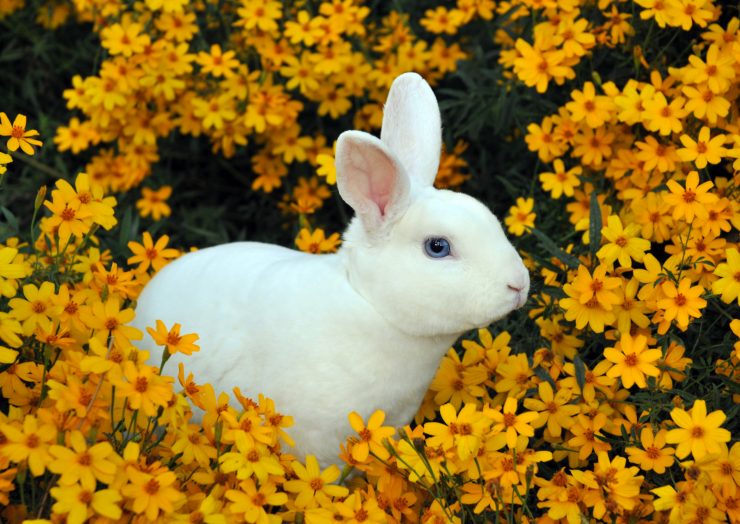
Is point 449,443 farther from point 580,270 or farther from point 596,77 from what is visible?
point 596,77

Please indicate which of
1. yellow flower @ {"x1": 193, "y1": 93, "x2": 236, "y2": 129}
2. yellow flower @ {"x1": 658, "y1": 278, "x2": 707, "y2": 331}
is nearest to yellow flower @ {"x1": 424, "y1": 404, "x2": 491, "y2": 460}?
yellow flower @ {"x1": 658, "y1": 278, "x2": 707, "y2": 331}

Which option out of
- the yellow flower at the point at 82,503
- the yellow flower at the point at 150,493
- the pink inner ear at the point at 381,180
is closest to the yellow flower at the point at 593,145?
the pink inner ear at the point at 381,180

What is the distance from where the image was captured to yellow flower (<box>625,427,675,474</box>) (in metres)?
2.21

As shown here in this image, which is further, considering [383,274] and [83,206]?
[83,206]

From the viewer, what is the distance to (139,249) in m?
2.85

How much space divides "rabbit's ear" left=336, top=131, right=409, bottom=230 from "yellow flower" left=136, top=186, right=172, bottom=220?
148cm

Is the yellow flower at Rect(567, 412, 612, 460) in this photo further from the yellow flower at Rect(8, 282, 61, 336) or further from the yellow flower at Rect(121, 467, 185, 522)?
the yellow flower at Rect(8, 282, 61, 336)

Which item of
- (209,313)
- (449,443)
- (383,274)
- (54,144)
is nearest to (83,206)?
(209,313)

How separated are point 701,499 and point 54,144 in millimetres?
2953

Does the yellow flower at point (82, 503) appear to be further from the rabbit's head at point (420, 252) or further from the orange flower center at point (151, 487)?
the rabbit's head at point (420, 252)

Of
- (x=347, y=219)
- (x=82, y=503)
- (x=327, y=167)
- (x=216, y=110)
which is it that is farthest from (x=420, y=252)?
(x=347, y=219)

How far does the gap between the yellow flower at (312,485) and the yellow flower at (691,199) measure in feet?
3.39

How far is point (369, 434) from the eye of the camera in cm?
217

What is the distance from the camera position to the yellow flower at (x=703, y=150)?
2.67 m
